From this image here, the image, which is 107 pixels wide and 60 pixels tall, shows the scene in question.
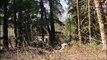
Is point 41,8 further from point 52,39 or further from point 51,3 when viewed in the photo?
point 52,39

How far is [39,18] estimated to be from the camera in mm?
36094

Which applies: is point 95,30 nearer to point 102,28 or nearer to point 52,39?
point 52,39

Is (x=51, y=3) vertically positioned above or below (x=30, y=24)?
above

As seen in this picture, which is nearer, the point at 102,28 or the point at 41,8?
the point at 102,28

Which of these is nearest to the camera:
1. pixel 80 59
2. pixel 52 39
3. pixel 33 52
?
pixel 80 59

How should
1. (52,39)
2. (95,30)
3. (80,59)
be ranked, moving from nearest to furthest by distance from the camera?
(80,59) < (95,30) < (52,39)

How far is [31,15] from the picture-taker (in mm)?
35906

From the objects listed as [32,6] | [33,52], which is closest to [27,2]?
[32,6]

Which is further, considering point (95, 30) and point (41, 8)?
point (41, 8)

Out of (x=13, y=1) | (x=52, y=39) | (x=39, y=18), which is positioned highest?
(x=13, y=1)

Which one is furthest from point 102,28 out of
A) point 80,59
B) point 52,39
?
point 52,39

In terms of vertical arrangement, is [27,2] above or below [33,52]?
above

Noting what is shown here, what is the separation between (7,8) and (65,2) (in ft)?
24.9

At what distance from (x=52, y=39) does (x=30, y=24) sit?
353cm
